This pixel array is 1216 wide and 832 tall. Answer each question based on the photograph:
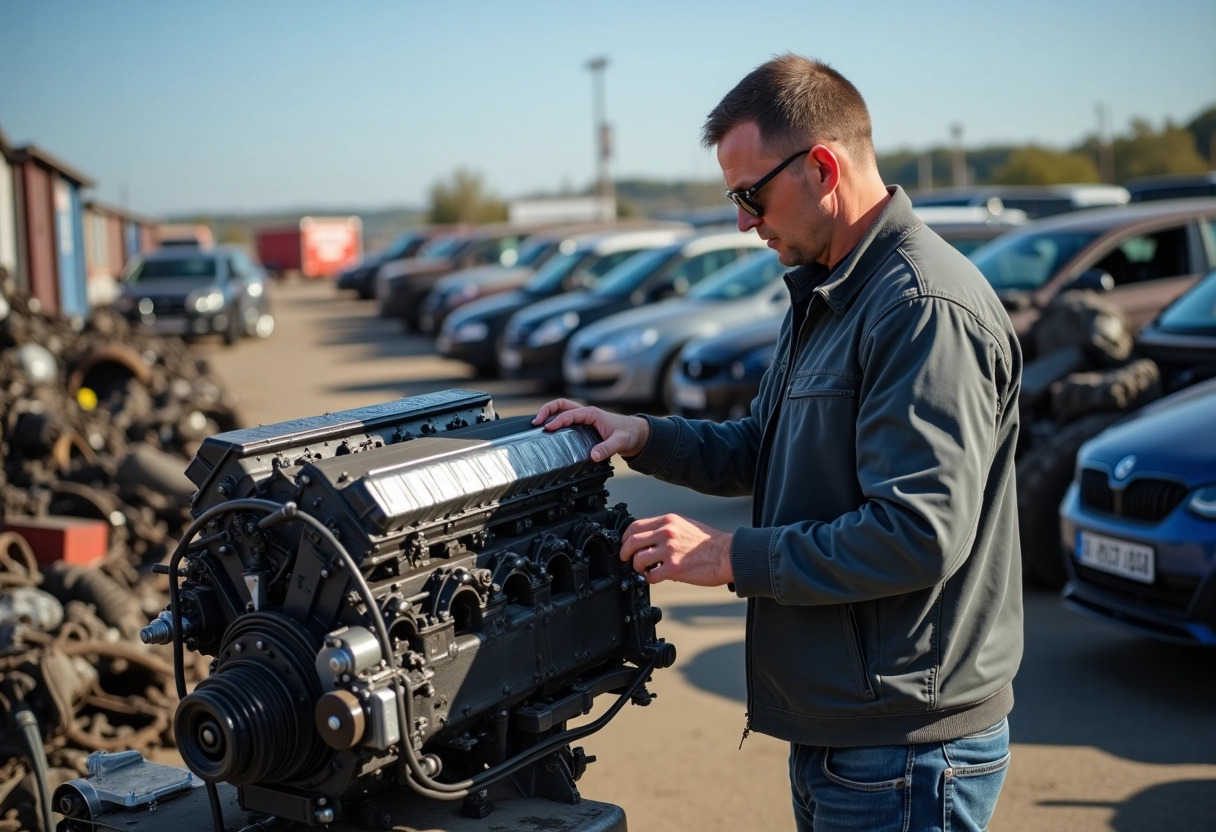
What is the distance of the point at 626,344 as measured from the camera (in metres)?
12.2

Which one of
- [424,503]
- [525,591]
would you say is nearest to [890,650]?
[525,591]

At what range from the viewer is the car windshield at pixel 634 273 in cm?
1453

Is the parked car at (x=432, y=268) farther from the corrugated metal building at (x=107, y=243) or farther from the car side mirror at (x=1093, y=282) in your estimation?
the car side mirror at (x=1093, y=282)

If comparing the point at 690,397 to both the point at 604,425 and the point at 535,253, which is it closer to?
the point at 604,425

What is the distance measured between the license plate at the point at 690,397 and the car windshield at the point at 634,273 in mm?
4561

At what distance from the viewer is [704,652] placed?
5.82 metres

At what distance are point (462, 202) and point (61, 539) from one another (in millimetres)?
69973

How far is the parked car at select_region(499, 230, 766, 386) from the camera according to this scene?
14.0 meters

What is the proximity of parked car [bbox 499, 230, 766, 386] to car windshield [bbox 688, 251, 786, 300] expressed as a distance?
65 cm

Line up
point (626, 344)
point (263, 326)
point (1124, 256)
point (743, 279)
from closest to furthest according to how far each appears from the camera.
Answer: point (1124, 256) < point (626, 344) < point (743, 279) < point (263, 326)

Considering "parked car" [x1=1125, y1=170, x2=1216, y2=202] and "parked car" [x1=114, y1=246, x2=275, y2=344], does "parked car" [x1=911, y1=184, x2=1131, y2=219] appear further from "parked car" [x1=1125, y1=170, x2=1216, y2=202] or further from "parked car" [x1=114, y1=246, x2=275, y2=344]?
"parked car" [x1=114, y1=246, x2=275, y2=344]

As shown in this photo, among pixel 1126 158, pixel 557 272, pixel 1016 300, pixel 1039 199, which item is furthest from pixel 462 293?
pixel 1126 158

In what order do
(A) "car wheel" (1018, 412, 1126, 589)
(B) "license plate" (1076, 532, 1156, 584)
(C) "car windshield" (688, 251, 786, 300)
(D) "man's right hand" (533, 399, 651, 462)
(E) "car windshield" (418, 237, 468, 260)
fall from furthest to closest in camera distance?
(E) "car windshield" (418, 237, 468, 260), (C) "car windshield" (688, 251, 786, 300), (A) "car wheel" (1018, 412, 1126, 589), (B) "license plate" (1076, 532, 1156, 584), (D) "man's right hand" (533, 399, 651, 462)

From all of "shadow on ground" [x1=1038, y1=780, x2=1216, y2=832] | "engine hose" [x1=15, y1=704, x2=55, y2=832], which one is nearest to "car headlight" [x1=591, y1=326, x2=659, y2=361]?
"shadow on ground" [x1=1038, y1=780, x2=1216, y2=832]
